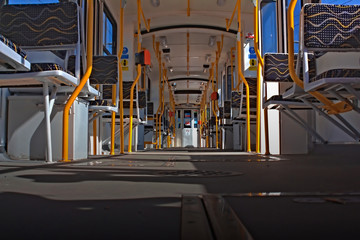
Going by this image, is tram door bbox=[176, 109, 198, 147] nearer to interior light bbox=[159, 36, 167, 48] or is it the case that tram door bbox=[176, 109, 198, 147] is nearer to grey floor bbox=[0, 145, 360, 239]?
interior light bbox=[159, 36, 167, 48]

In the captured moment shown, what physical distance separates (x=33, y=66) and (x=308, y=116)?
11.8 feet

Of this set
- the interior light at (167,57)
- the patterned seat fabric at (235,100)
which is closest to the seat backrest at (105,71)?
the patterned seat fabric at (235,100)

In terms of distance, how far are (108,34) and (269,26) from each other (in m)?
3.39

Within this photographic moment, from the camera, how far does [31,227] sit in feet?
2.59

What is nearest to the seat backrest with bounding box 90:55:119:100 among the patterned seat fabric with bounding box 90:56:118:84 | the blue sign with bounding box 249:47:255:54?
the patterned seat fabric with bounding box 90:56:118:84

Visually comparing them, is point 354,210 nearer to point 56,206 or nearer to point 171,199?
point 171,199

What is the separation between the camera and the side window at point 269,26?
19.8 feet

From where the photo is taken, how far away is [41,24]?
3.39 meters

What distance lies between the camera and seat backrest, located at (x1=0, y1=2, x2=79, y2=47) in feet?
10.8

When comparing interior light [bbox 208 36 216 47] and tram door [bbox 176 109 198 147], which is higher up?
interior light [bbox 208 36 216 47]

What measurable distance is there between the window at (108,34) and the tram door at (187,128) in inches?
720

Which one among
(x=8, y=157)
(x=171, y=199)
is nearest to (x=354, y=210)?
(x=171, y=199)

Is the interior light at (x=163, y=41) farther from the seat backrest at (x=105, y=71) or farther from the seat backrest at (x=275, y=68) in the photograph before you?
the seat backrest at (x=275, y=68)

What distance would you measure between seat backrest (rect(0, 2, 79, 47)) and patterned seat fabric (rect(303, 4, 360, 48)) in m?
1.94
